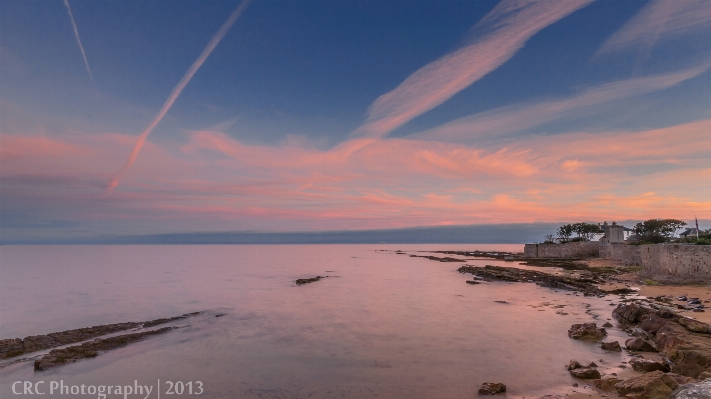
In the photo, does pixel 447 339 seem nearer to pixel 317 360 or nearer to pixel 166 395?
pixel 317 360

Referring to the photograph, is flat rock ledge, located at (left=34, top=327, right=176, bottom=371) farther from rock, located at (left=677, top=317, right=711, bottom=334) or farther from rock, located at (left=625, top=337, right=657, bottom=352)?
rock, located at (left=677, top=317, right=711, bottom=334)

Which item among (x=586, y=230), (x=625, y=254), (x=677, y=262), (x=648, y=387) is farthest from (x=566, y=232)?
(x=648, y=387)

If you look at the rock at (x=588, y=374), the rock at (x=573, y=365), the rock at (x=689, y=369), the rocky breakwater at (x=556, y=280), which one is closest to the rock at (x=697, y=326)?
the rock at (x=689, y=369)

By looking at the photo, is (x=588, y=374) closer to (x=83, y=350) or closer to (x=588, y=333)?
(x=588, y=333)

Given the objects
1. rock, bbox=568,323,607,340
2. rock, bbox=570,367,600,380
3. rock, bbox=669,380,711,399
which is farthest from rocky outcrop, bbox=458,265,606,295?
rock, bbox=669,380,711,399

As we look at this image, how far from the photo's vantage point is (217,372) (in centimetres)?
1113

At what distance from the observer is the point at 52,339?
14242 millimetres

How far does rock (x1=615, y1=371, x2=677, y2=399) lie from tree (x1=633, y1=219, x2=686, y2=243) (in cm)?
6316

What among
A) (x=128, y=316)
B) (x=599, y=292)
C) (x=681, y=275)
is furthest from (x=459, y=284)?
(x=128, y=316)

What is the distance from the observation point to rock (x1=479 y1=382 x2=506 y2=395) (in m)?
9.01

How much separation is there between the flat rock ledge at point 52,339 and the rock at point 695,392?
736 inches

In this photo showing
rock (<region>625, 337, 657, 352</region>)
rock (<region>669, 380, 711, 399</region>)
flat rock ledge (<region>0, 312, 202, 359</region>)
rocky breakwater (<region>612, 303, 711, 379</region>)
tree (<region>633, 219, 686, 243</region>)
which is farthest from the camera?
tree (<region>633, 219, 686, 243</region>)

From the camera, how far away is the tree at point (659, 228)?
58.2 m

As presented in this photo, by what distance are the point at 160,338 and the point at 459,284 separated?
25.4 m
